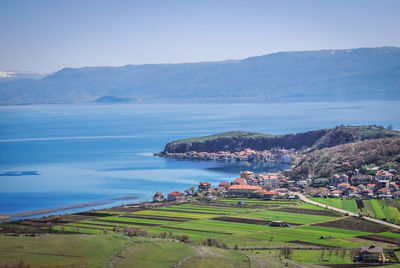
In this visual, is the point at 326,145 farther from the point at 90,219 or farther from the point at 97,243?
the point at 97,243

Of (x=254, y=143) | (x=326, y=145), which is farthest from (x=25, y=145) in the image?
(x=326, y=145)

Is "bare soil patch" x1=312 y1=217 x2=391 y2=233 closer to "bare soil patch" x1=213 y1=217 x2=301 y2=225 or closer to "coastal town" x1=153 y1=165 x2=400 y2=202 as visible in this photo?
"bare soil patch" x1=213 y1=217 x2=301 y2=225

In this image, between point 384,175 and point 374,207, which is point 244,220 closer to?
point 374,207

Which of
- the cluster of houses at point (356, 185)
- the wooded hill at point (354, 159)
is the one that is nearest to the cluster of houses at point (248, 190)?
the cluster of houses at point (356, 185)

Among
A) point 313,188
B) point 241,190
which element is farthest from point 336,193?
point 241,190

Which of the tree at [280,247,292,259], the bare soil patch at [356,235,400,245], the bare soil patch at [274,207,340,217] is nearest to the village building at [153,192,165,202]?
the bare soil patch at [274,207,340,217]
